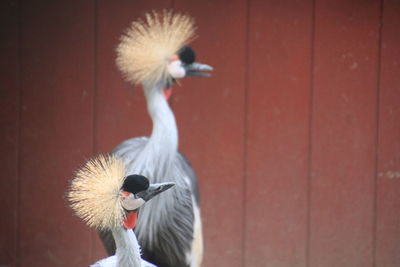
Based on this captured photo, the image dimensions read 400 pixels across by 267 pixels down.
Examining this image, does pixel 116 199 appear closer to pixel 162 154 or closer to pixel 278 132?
pixel 162 154

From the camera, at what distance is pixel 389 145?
244 centimetres

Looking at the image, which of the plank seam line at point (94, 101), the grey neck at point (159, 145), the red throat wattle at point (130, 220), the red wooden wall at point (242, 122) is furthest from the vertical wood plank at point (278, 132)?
the red throat wattle at point (130, 220)

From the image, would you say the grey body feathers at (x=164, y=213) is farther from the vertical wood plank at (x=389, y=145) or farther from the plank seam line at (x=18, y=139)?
the vertical wood plank at (x=389, y=145)

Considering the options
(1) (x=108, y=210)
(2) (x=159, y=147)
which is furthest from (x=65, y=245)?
(1) (x=108, y=210)

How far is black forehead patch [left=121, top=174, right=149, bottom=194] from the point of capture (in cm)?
132

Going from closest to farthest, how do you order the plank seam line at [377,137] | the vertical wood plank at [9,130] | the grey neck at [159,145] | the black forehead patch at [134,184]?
1. the black forehead patch at [134,184]
2. the grey neck at [159,145]
3. the vertical wood plank at [9,130]
4. the plank seam line at [377,137]

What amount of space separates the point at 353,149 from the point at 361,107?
0.43 feet

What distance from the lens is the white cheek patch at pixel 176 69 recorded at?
188 cm

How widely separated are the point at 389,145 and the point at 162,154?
2.98 ft

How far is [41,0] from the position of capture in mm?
2295

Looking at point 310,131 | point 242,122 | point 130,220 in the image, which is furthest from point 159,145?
point 310,131

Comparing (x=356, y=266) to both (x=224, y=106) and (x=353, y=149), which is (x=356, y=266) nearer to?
(x=353, y=149)

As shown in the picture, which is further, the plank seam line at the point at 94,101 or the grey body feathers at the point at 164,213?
the plank seam line at the point at 94,101

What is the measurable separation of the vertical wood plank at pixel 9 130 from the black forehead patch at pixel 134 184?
1.08m
